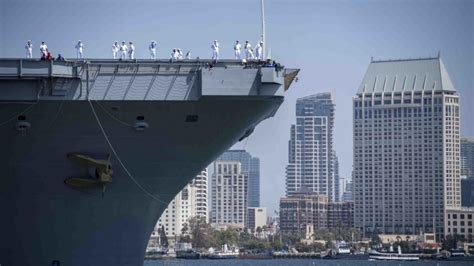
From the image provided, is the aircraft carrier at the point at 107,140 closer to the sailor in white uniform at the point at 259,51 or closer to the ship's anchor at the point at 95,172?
the ship's anchor at the point at 95,172

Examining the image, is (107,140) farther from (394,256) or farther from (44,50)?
(394,256)

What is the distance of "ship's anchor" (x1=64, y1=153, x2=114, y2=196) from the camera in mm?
33750

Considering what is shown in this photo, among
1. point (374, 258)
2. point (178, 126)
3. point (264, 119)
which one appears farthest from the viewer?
point (374, 258)

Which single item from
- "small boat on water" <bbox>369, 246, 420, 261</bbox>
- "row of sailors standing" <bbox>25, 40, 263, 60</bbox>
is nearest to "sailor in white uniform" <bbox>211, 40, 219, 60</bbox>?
"row of sailors standing" <bbox>25, 40, 263, 60</bbox>

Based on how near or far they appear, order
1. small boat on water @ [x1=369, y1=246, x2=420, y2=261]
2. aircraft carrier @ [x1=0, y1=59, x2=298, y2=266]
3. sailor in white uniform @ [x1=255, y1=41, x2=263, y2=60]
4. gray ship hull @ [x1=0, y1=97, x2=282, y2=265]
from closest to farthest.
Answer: aircraft carrier @ [x1=0, y1=59, x2=298, y2=266]
gray ship hull @ [x1=0, y1=97, x2=282, y2=265]
sailor in white uniform @ [x1=255, y1=41, x2=263, y2=60]
small boat on water @ [x1=369, y1=246, x2=420, y2=261]

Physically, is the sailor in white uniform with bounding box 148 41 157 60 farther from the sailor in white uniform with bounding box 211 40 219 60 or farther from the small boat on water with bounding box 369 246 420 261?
the small boat on water with bounding box 369 246 420 261

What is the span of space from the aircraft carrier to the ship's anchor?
3cm

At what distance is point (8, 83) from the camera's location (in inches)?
1244

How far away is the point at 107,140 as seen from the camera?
33.6m

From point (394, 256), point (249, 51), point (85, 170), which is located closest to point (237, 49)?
point (249, 51)

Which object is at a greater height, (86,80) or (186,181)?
(86,80)

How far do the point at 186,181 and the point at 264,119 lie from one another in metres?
2.86

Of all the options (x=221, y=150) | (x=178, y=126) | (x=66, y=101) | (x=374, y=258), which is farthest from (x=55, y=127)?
(x=374, y=258)

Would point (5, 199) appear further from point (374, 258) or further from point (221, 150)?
point (374, 258)
